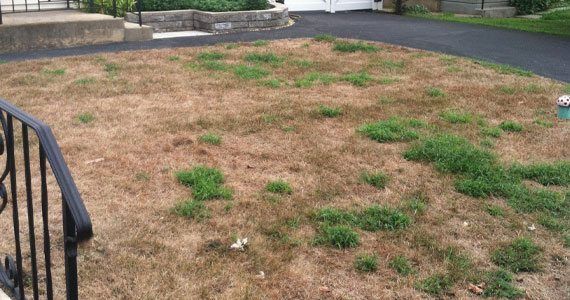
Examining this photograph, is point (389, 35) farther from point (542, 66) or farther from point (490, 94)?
point (490, 94)

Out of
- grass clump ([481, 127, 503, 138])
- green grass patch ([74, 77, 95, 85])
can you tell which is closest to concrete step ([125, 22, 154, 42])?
green grass patch ([74, 77, 95, 85])

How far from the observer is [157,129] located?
573 centimetres

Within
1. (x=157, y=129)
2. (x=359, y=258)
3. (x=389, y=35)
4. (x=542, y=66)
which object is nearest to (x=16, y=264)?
(x=359, y=258)

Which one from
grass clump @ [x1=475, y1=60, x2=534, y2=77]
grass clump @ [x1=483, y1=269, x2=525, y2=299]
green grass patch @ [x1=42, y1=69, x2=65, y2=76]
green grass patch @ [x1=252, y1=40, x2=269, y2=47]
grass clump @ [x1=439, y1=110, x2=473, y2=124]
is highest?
green grass patch @ [x1=252, y1=40, x2=269, y2=47]

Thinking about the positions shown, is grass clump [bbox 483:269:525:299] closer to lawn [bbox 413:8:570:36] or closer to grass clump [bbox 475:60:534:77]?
grass clump [bbox 475:60:534:77]

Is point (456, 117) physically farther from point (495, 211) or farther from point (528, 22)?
point (528, 22)

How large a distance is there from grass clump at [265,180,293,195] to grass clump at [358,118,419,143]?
1408 mm

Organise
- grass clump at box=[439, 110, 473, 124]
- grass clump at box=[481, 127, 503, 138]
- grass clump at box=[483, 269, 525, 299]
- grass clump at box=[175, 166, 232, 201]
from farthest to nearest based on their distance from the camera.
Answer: grass clump at box=[439, 110, 473, 124]
grass clump at box=[481, 127, 503, 138]
grass clump at box=[175, 166, 232, 201]
grass clump at box=[483, 269, 525, 299]

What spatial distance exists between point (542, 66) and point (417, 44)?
2.24m

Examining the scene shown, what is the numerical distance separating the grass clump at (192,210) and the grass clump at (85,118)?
7.30ft

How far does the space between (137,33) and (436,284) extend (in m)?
8.19

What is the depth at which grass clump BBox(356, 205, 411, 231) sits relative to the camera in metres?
3.89

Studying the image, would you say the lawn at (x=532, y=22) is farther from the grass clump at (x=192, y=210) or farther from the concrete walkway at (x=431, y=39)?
the grass clump at (x=192, y=210)

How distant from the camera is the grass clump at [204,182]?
429cm
